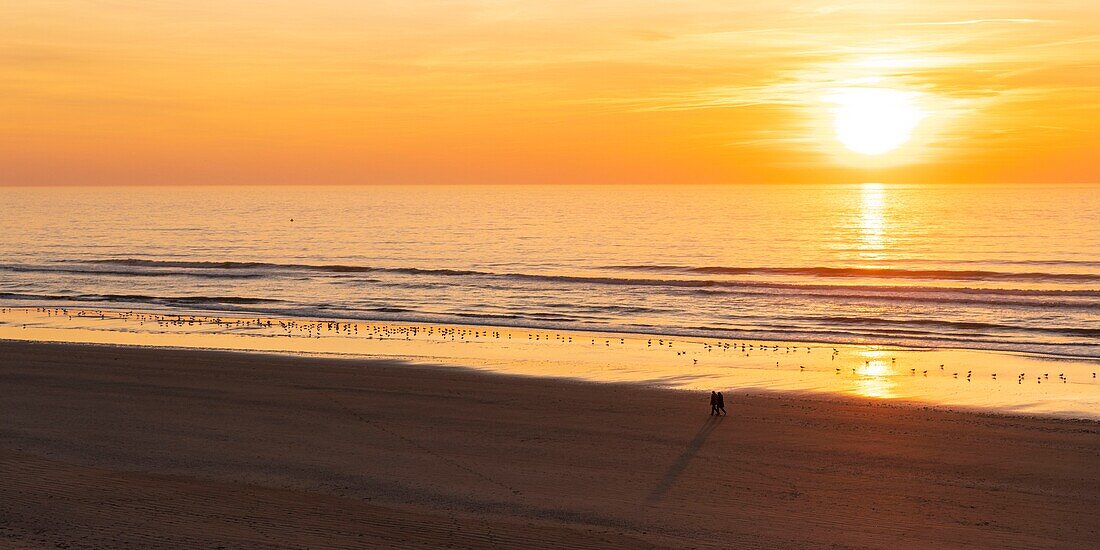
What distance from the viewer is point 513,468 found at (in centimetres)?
1576

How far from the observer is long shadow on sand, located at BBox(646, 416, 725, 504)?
1449 centimetres

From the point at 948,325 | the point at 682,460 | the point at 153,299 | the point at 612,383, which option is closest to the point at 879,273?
the point at 948,325

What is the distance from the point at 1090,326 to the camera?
121ft

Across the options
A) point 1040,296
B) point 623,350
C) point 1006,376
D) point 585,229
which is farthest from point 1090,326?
point 585,229

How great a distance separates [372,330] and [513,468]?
2053cm

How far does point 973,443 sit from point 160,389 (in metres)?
17.0

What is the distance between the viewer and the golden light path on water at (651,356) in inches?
919

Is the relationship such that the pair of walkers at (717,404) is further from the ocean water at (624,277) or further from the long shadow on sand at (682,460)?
the ocean water at (624,277)

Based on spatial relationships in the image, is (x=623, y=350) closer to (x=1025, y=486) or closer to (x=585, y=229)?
(x=1025, y=486)

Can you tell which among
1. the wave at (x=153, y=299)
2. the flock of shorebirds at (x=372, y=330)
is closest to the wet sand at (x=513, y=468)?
the flock of shorebirds at (x=372, y=330)

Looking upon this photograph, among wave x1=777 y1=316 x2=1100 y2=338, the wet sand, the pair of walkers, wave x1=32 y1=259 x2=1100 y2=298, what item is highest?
wave x1=32 y1=259 x2=1100 y2=298

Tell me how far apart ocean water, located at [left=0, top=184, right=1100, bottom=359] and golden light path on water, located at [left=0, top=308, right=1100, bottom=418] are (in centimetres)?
288

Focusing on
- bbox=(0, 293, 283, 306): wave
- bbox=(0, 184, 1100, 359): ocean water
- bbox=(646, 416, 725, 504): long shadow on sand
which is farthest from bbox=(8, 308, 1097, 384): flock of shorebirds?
bbox=(646, 416, 725, 504): long shadow on sand

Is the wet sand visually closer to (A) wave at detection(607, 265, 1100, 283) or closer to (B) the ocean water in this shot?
(B) the ocean water
